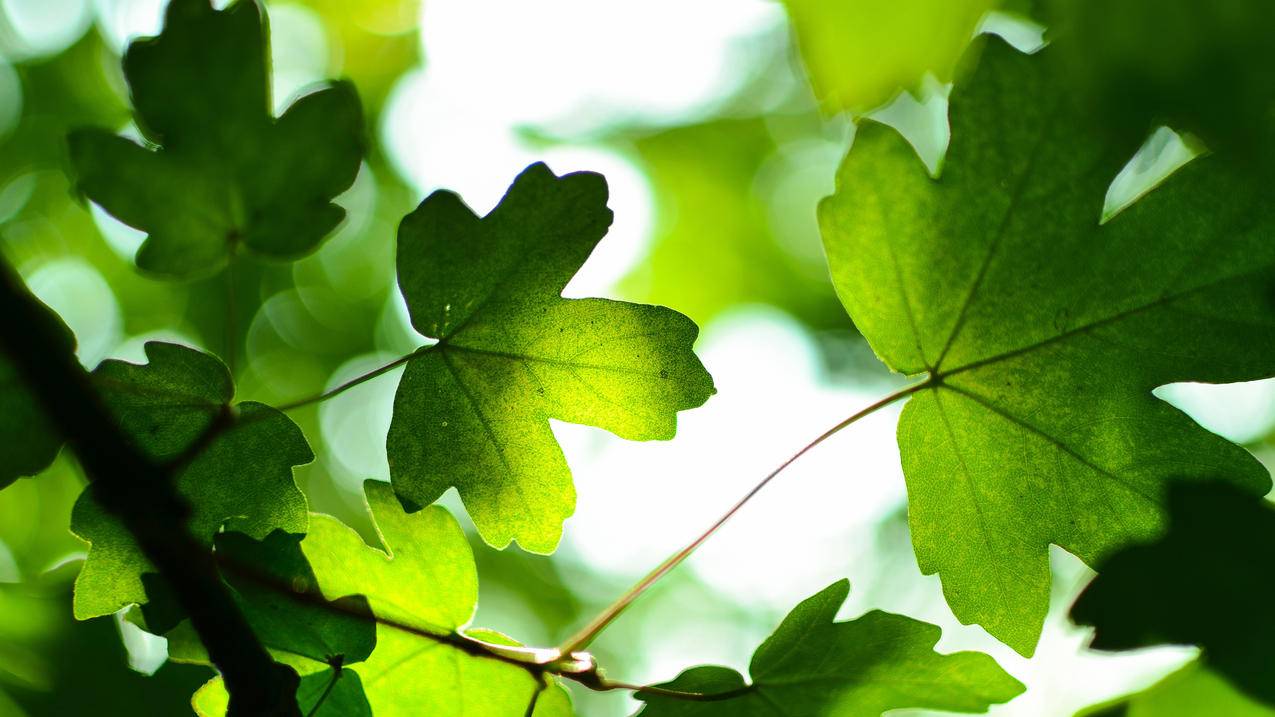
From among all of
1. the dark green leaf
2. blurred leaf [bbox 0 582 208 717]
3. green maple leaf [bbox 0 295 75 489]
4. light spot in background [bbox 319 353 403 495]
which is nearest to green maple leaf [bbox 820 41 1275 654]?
the dark green leaf

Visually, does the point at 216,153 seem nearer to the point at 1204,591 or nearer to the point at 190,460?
the point at 190,460

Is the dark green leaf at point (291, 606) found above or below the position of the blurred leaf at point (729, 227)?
below

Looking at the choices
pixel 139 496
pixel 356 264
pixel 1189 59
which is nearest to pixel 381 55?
pixel 356 264

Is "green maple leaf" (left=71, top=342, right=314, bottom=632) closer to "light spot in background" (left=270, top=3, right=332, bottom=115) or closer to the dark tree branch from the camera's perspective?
the dark tree branch

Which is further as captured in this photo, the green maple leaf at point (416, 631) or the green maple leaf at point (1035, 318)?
the green maple leaf at point (416, 631)

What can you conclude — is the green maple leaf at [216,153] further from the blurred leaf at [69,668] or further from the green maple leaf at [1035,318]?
the blurred leaf at [69,668]

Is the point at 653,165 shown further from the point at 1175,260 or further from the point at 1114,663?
the point at 1175,260

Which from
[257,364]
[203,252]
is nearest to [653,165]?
[257,364]

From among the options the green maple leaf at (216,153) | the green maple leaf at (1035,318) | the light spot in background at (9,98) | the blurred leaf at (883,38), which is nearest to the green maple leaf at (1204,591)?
the green maple leaf at (1035,318)
